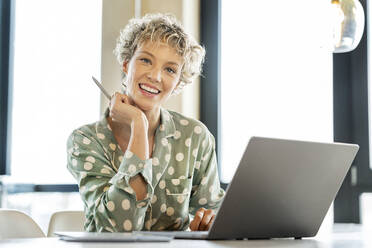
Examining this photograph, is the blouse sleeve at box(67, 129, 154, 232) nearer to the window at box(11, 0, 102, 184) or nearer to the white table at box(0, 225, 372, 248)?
the white table at box(0, 225, 372, 248)

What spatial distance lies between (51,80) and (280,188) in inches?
98.1

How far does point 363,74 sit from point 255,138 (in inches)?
77.7

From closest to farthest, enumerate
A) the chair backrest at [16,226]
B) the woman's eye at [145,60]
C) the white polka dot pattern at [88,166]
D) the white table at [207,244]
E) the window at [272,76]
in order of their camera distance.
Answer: the white table at [207,244], the white polka dot pattern at [88,166], the chair backrest at [16,226], the woman's eye at [145,60], the window at [272,76]

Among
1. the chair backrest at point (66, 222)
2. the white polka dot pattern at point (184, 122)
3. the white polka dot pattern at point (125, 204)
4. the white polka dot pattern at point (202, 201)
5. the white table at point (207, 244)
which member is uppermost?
the white polka dot pattern at point (184, 122)

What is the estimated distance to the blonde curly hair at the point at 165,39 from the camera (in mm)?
1979

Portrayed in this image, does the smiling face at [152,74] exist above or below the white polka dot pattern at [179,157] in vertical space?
above

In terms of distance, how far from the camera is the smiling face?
1.94 meters

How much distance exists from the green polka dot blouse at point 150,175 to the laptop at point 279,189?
13.3 inches

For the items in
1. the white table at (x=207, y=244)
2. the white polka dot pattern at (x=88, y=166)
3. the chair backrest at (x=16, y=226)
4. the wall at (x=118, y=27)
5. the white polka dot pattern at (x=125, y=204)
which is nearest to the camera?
the white table at (x=207, y=244)

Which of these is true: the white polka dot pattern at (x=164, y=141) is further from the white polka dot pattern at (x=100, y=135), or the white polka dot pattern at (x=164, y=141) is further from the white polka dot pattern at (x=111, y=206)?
the white polka dot pattern at (x=111, y=206)

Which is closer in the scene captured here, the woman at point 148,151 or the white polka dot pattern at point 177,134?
the woman at point 148,151

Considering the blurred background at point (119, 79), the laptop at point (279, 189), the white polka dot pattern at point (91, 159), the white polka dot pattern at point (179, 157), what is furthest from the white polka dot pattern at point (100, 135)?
the blurred background at point (119, 79)

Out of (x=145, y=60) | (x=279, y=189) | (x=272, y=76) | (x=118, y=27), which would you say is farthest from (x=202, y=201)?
(x=118, y=27)

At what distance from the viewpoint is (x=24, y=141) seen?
11.0 feet
